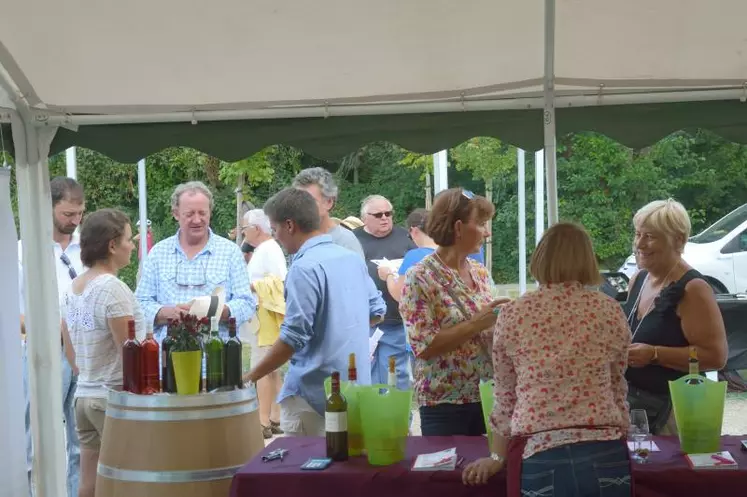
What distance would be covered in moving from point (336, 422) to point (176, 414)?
0.53m

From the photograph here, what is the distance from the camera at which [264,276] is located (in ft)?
20.4

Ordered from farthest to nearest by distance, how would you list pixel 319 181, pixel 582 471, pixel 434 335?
pixel 319 181, pixel 434 335, pixel 582 471

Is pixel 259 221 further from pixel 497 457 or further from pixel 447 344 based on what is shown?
pixel 497 457

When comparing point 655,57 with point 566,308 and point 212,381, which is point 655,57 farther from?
point 212,381

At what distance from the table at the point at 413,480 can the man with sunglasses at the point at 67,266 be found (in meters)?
1.80

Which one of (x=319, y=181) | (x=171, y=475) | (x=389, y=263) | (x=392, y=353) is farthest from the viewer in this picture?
(x=389, y=263)

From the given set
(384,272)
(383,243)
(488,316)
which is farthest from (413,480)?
(383,243)

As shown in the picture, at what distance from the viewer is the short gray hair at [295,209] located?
10.6 ft

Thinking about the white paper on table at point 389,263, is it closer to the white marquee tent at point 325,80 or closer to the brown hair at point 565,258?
the white marquee tent at point 325,80

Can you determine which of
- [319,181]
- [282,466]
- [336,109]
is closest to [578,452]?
[282,466]

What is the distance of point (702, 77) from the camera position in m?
3.34

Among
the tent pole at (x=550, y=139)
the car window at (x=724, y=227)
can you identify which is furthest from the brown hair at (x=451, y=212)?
the car window at (x=724, y=227)

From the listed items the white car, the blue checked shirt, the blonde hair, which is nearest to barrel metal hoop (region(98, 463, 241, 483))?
the blue checked shirt

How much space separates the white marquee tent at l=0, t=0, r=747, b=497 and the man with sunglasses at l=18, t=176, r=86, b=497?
13.4 inches
